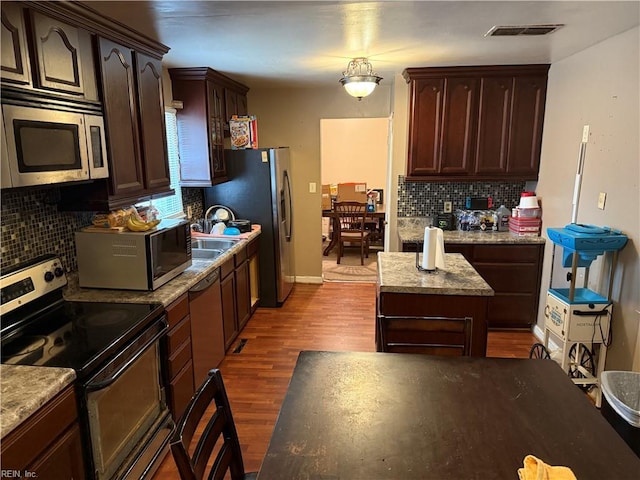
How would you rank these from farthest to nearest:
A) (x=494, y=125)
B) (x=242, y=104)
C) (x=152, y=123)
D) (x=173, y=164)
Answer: (x=242, y=104) < (x=494, y=125) < (x=173, y=164) < (x=152, y=123)

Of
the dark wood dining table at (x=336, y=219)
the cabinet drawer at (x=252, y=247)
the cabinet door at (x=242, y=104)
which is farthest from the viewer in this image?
the dark wood dining table at (x=336, y=219)

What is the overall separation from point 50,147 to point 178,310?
1.08 metres

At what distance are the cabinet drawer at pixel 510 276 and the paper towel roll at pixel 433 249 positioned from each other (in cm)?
139

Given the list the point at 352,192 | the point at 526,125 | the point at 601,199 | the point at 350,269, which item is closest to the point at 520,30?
the point at 601,199

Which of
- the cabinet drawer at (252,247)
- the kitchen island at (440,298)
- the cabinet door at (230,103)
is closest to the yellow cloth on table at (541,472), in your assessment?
the kitchen island at (440,298)

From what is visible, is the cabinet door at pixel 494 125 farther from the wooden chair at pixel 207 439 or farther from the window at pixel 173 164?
the wooden chair at pixel 207 439

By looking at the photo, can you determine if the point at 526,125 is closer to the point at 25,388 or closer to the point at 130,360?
the point at 130,360

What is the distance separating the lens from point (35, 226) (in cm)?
211

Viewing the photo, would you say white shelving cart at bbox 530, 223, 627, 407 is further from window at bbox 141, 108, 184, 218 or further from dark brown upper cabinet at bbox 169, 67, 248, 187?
window at bbox 141, 108, 184, 218

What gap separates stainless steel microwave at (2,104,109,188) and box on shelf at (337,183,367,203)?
14.9ft

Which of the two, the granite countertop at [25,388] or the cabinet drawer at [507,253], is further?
the cabinet drawer at [507,253]

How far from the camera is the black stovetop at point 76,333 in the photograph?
1.62 meters

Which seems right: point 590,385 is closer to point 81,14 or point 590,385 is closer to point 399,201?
point 399,201

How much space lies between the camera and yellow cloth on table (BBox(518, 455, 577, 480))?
42.0 inches
